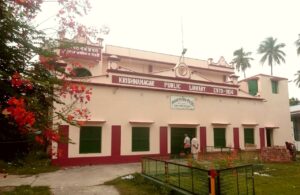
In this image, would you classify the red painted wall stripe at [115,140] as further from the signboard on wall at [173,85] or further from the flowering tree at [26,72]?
the flowering tree at [26,72]

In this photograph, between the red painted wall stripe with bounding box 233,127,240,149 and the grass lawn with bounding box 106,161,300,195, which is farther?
the red painted wall stripe with bounding box 233,127,240,149

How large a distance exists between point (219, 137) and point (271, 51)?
35.1 metres

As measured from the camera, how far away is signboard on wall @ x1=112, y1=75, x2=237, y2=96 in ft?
59.6

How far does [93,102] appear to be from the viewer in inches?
Result: 666

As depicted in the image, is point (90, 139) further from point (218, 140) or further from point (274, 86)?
point (274, 86)

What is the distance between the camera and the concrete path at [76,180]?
10.1 meters

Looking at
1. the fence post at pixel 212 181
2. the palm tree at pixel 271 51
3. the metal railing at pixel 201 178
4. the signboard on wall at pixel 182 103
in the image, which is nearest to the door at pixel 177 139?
the signboard on wall at pixel 182 103

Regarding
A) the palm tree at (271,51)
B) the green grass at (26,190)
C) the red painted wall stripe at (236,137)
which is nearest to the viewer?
the green grass at (26,190)

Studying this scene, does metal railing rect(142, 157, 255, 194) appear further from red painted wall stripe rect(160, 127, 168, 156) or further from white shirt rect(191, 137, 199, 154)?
red painted wall stripe rect(160, 127, 168, 156)

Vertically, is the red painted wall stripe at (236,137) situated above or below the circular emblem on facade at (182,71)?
below

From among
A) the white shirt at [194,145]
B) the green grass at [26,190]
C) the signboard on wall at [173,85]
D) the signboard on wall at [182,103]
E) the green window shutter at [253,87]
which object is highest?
the green window shutter at [253,87]

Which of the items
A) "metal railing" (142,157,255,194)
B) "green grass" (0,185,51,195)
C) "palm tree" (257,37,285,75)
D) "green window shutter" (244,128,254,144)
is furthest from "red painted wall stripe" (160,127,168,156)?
"palm tree" (257,37,285,75)

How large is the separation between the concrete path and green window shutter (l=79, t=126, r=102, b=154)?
1295 mm

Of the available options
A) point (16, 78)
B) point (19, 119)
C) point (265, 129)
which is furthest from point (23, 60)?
point (265, 129)
